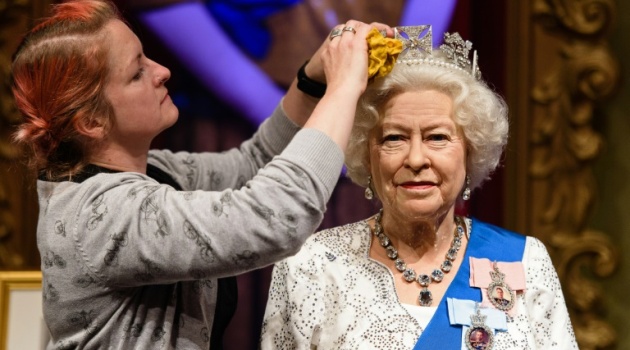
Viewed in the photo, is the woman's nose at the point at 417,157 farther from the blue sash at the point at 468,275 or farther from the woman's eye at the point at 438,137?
the blue sash at the point at 468,275

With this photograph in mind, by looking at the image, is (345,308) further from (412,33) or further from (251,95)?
(251,95)

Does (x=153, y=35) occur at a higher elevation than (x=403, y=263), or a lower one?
higher

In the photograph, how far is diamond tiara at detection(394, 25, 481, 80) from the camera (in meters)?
1.82

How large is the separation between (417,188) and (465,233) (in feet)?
0.73

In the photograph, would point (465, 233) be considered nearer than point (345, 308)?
No

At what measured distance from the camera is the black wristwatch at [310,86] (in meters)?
1.89

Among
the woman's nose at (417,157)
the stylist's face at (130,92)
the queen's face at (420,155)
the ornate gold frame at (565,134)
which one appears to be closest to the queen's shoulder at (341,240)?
the queen's face at (420,155)

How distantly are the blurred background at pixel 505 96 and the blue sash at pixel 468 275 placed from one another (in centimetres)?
73

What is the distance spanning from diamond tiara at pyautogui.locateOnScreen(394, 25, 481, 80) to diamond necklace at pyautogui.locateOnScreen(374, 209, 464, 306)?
1.12 ft

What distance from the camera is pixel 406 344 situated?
5.68 feet

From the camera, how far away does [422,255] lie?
1866mm

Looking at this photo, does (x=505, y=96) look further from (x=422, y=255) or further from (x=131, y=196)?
(x=131, y=196)

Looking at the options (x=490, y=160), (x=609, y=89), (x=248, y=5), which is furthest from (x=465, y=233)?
(x=248, y=5)

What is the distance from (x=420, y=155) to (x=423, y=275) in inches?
10.1
